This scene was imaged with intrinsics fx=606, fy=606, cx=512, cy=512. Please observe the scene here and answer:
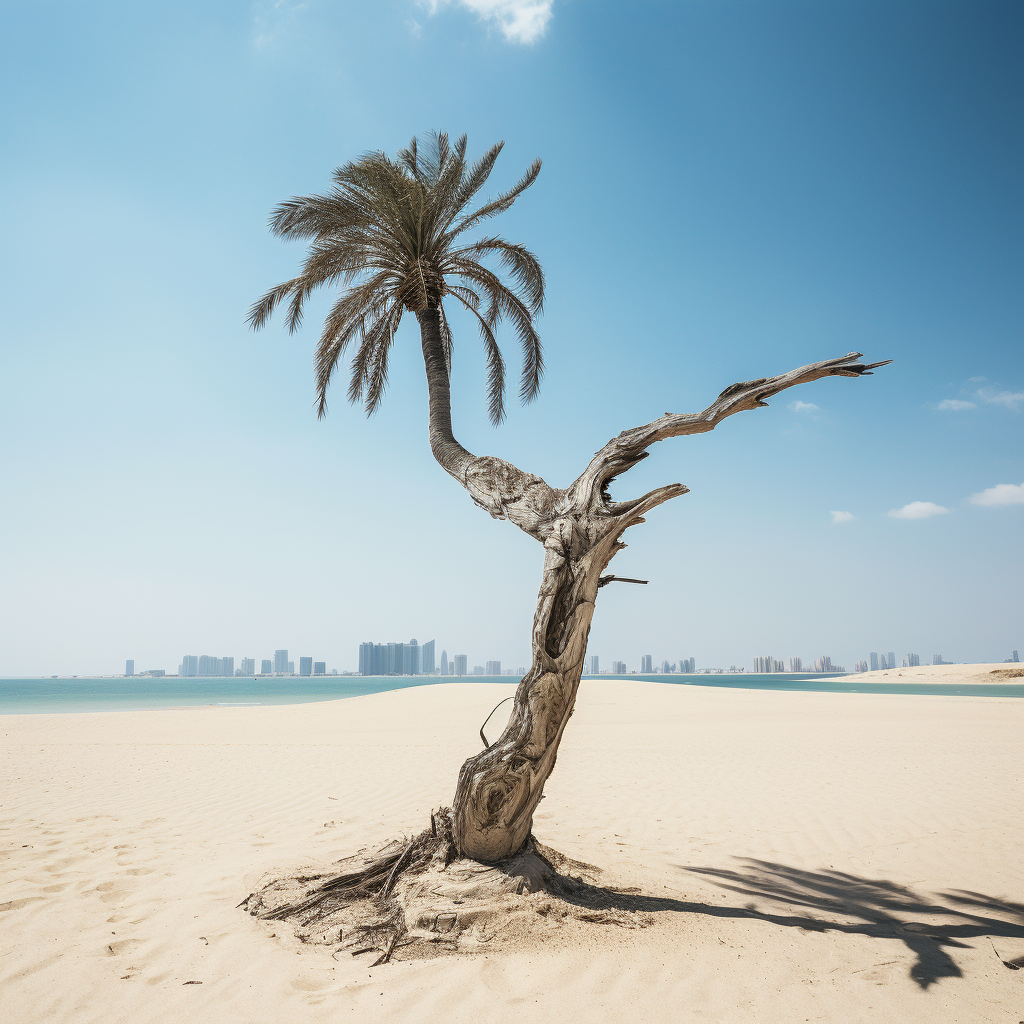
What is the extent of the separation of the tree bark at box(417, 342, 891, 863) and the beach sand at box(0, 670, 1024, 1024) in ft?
2.37

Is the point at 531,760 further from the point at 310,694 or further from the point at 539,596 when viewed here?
the point at 310,694

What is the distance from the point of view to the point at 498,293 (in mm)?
8898

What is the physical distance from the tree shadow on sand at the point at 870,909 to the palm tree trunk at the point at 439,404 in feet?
13.4

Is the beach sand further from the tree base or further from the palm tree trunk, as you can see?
the palm tree trunk

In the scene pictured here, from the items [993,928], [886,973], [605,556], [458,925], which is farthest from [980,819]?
[458,925]

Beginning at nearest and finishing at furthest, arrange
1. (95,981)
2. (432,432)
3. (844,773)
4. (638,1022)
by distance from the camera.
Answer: (638,1022), (95,981), (432,432), (844,773)

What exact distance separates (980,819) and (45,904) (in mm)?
10939

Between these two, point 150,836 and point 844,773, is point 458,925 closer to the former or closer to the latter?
point 150,836

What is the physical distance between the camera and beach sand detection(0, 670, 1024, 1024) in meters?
3.69

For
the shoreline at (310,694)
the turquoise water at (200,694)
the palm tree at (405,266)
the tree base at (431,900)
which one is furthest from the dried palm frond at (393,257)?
the turquoise water at (200,694)

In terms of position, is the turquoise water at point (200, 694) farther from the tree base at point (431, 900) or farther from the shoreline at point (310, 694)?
the tree base at point (431, 900)

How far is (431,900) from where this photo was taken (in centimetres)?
466

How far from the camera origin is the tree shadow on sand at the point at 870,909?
15.0 ft

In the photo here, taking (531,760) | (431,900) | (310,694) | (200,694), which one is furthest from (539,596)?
(200,694)
